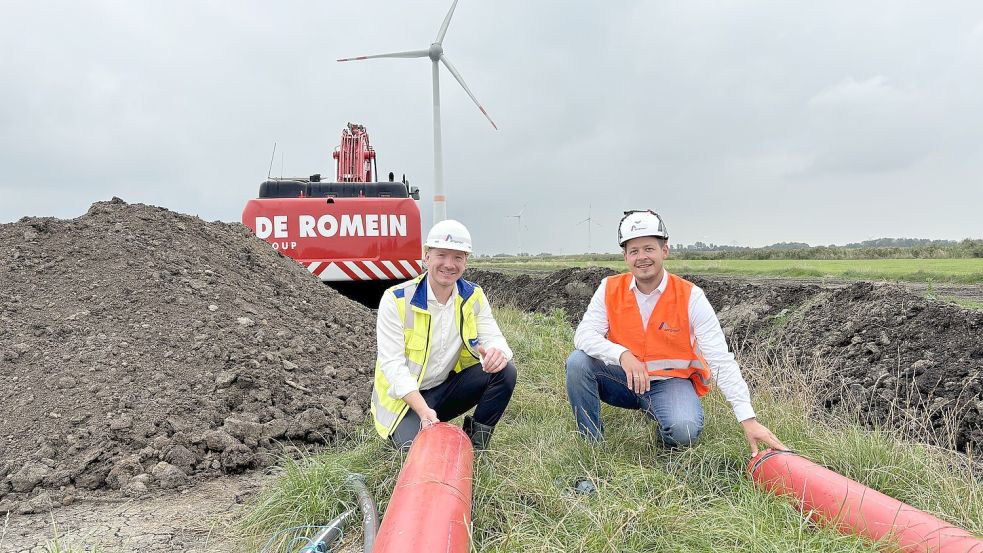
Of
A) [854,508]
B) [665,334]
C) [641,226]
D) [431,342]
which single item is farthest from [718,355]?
[431,342]

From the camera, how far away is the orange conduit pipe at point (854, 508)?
89.7 inches

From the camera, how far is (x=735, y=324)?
8016 millimetres

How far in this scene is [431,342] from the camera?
11.2 ft

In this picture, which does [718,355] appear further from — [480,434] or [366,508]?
[366,508]

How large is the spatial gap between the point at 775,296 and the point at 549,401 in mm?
5117

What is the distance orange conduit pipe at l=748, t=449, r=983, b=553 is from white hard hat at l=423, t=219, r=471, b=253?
69.1 inches

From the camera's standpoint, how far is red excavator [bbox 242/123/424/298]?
820cm

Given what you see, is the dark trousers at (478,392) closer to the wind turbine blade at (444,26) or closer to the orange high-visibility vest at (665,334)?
the orange high-visibility vest at (665,334)

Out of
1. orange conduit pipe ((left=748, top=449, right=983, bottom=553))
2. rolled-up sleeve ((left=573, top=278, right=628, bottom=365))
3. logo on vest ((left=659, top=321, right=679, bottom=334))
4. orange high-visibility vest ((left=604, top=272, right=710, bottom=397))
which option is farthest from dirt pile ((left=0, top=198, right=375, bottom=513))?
orange conduit pipe ((left=748, top=449, right=983, bottom=553))

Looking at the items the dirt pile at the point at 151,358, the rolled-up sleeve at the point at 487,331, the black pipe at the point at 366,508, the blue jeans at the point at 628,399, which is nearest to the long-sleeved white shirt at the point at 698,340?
the blue jeans at the point at 628,399

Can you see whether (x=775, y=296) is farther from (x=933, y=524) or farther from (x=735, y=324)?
(x=933, y=524)

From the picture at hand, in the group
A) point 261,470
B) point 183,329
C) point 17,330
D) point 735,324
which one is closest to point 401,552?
point 261,470

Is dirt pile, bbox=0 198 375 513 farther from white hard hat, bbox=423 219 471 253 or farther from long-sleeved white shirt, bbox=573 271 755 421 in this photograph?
long-sleeved white shirt, bbox=573 271 755 421

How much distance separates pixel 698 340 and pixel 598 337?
534 mm
